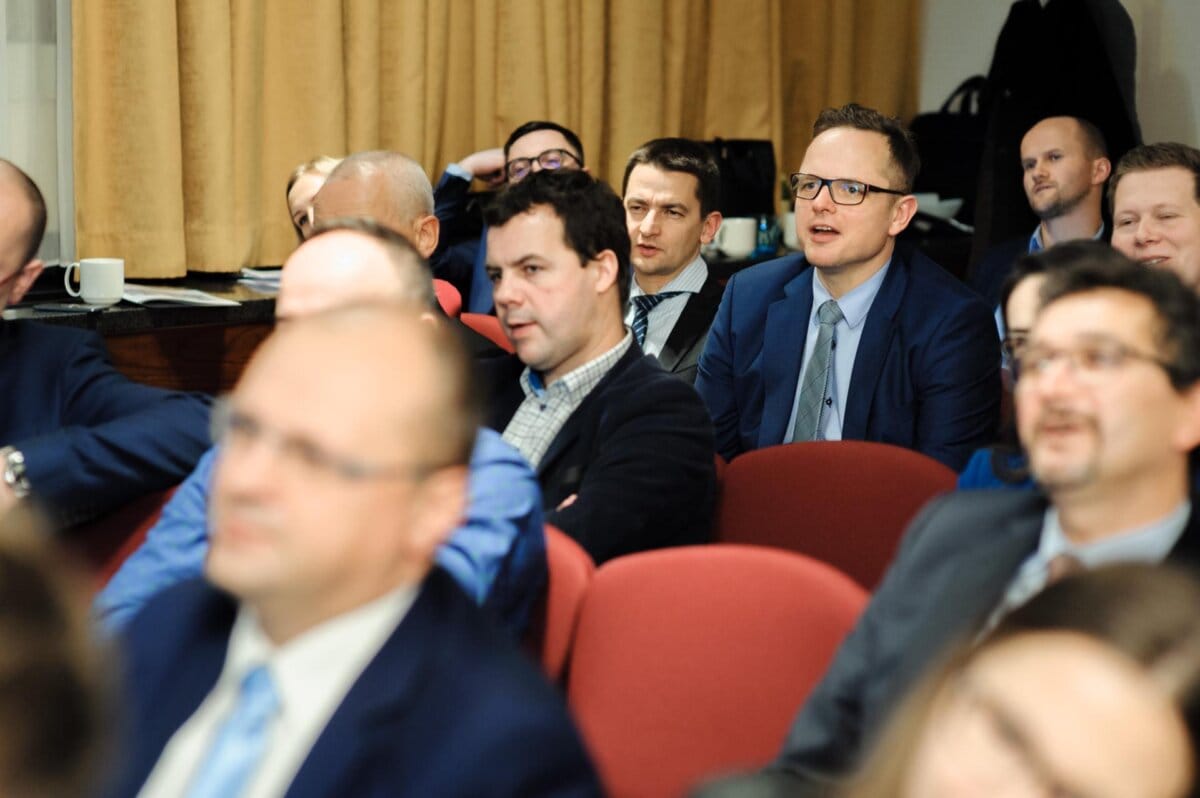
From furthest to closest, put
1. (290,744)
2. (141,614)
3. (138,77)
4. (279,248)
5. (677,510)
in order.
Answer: (279,248)
(138,77)
(677,510)
(141,614)
(290,744)

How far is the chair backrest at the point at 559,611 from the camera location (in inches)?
74.2

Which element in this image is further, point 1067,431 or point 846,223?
point 846,223

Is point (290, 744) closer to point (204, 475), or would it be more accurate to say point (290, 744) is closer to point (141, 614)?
point (141, 614)

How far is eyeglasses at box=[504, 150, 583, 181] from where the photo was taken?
458 centimetres

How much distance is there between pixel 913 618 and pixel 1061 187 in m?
3.59

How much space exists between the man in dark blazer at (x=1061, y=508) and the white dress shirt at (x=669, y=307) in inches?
87.2

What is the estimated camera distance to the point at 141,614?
5.06ft

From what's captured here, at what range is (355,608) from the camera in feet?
4.41

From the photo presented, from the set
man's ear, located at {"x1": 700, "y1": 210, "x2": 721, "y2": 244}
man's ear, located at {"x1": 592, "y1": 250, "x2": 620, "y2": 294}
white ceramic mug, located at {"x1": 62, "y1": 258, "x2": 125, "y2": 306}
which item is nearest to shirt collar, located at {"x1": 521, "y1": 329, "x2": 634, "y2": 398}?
man's ear, located at {"x1": 592, "y1": 250, "x2": 620, "y2": 294}

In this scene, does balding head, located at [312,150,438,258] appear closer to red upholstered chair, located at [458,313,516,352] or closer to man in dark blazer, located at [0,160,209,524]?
red upholstered chair, located at [458,313,516,352]

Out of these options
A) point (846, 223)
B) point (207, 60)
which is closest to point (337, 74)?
point (207, 60)

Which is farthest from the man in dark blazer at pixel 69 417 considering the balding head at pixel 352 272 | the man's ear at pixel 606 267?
the man's ear at pixel 606 267

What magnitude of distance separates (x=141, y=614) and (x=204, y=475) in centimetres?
57

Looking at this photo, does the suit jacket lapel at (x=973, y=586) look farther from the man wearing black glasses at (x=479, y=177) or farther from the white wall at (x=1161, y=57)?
the white wall at (x=1161, y=57)
